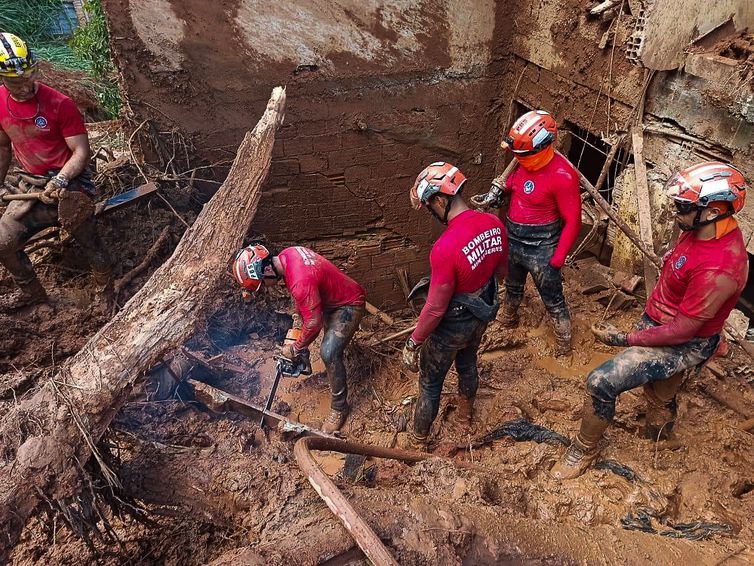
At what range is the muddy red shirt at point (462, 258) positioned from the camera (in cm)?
346

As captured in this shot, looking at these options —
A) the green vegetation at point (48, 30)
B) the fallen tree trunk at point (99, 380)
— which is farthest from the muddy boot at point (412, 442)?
the green vegetation at point (48, 30)

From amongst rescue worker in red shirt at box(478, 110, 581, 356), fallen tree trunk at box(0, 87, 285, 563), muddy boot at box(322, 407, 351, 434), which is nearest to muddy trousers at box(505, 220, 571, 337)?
rescue worker in red shirt at box(478, 110, 581, 356)

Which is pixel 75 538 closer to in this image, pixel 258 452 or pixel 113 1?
A: pixel 258 452

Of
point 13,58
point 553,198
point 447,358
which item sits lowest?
point 447,358

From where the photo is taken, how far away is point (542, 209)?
428 cm

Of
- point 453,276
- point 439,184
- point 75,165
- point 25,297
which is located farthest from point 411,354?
point 25,297

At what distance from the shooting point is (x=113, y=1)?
211 inches

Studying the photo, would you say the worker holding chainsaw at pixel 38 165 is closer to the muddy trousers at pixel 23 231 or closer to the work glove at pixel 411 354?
the muddy trousers at pixel 23 231

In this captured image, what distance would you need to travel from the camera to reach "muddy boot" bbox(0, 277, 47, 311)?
494cm

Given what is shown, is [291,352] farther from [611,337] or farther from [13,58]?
[13,58]

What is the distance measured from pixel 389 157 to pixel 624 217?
9.82ft

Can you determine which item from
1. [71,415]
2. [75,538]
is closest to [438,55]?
[71,415]

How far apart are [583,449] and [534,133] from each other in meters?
2.33

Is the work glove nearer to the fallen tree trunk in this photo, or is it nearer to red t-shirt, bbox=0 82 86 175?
the fallen tree trunk
